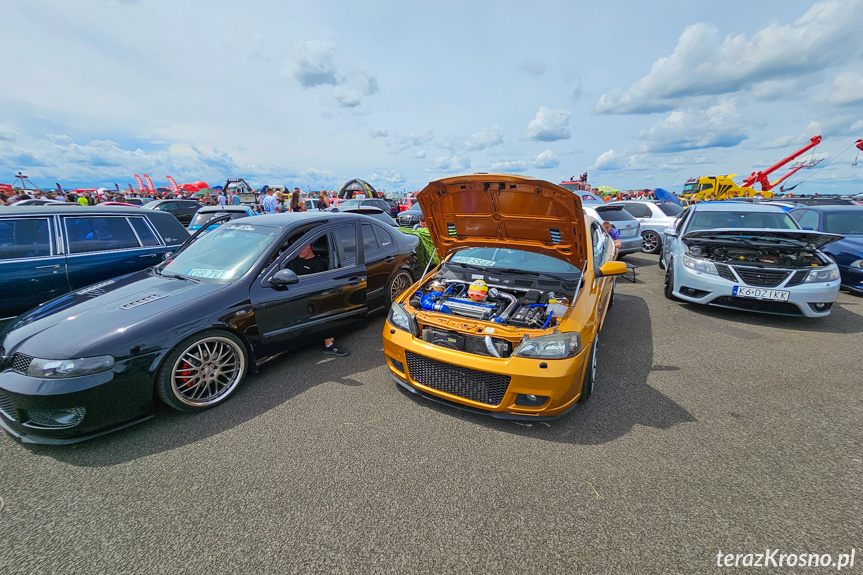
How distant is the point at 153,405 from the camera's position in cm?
255

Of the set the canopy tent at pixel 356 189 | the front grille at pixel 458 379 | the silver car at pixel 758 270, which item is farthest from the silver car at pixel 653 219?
the canopy tent at pixel 356 189

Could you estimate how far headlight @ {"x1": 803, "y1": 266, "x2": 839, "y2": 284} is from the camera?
4.32 meters

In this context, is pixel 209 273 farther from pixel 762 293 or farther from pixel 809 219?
pixel 809 219

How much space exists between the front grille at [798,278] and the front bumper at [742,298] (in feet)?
0.14

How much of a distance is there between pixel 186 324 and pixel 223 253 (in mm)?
1083

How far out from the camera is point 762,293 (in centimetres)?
436

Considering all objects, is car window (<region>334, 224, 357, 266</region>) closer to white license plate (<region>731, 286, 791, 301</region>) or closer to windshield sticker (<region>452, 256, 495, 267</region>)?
windshield sticker (<region>452, 256, 495, 267</region>)

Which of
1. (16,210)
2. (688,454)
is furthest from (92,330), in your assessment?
(688,454)

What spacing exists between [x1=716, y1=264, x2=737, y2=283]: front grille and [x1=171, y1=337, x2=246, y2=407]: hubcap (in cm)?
585

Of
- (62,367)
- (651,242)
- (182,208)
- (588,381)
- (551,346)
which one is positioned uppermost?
(182,208)

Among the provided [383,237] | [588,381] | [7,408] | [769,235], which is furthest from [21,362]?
[769,235]

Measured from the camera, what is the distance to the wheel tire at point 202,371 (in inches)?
101

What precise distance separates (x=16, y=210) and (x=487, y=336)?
5.33m

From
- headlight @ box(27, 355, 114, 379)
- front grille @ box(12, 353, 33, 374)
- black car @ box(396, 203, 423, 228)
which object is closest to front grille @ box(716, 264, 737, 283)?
headlight @ box(27, 355, 114, 379)
